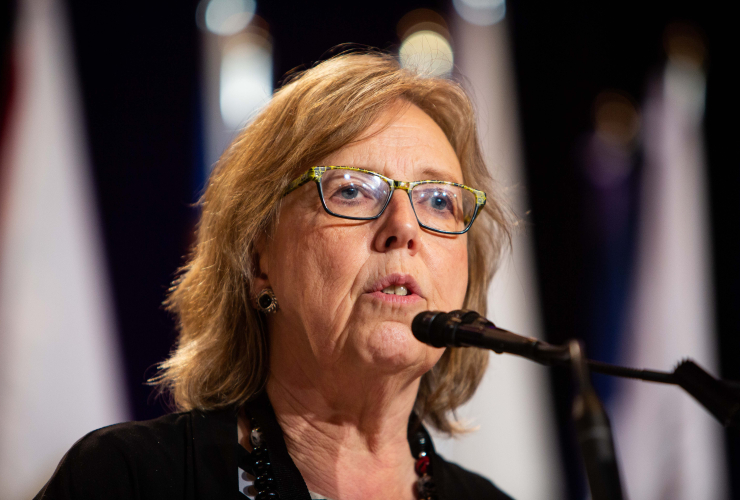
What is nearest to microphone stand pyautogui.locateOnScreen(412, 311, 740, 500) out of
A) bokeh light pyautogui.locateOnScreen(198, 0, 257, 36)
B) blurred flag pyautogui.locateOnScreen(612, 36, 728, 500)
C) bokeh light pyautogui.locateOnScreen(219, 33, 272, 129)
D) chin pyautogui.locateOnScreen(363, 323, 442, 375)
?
chin pyautogui.locateOnScreen(363, 323, 442, 375)

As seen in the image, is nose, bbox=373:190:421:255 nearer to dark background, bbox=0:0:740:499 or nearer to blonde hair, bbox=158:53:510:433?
blonde hair, bbox=158:53:510:433

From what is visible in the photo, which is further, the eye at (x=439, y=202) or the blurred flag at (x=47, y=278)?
the blurred flag at (x=47, y=278)

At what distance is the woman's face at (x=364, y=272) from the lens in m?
1.31

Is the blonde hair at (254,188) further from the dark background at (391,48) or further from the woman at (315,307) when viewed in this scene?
the dark background at (391,48)

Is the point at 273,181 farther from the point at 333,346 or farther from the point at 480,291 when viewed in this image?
the point at 480,291

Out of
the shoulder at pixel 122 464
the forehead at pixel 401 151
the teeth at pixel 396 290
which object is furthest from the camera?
the forehead at pixel 401 151

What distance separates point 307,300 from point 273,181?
0.32 meters

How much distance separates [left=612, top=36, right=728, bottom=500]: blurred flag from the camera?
3.01 metres

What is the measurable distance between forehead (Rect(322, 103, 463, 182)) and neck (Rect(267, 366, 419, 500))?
52 cm

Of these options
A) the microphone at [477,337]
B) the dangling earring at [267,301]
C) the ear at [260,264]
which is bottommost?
the microphone at [477,337]

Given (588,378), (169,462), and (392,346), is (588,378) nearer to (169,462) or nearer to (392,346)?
(392,346)

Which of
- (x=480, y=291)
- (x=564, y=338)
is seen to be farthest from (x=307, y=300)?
(x=564, y=338)

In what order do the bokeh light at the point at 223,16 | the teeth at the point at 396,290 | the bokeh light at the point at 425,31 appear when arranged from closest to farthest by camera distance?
the teeth at the point at 396,290
the bokeh light at the point at 223,16
the bokeh light at the point at 425,31

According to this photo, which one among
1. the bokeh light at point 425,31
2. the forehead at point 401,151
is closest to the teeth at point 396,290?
the forehead at point 401,151
